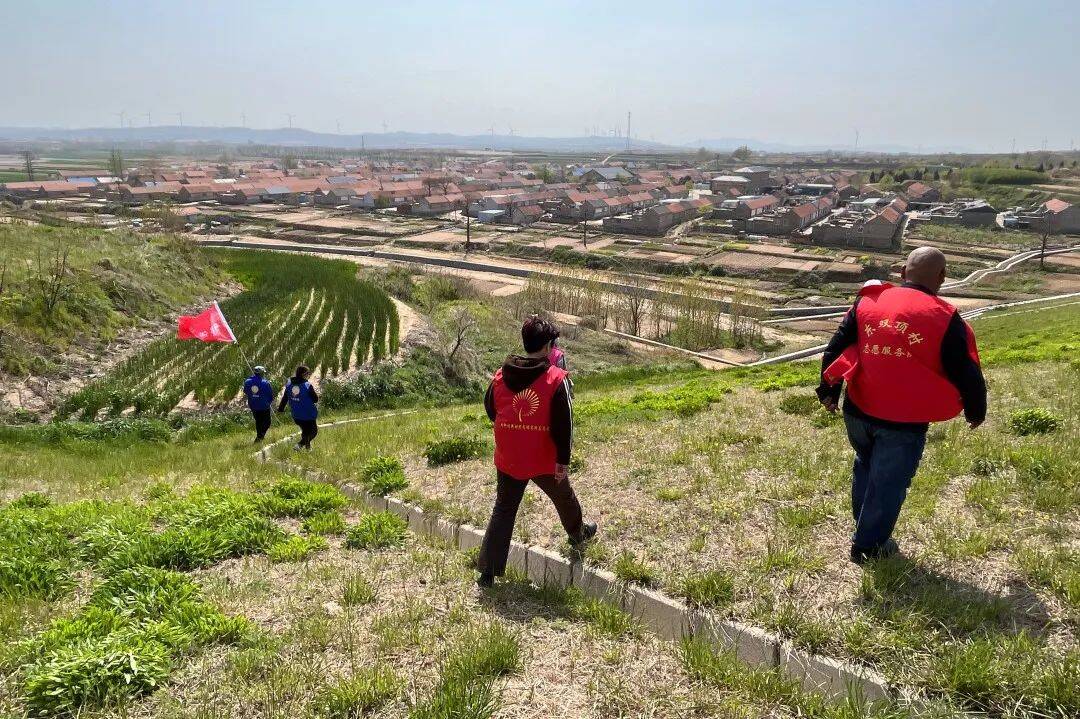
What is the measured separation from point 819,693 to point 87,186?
133 metres

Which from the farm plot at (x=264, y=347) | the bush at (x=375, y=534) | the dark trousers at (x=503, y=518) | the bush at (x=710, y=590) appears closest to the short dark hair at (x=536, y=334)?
the dark trousers at (x=503, y=518)

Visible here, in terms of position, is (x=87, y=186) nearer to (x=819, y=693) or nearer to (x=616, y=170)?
(x=616, y=170)

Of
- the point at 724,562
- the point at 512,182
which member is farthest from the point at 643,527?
the point at 512,182

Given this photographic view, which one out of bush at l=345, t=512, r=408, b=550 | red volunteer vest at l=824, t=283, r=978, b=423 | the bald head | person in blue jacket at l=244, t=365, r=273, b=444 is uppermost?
the bald head

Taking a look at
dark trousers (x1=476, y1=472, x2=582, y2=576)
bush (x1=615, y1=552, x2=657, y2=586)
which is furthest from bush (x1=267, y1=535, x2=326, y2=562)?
bush (x1=615, y1=552, x2=657, y2=586)

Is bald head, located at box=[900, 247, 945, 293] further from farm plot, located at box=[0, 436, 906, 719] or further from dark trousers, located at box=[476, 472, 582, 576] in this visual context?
dark trousers, located at box=[476, 472, 582, 576]

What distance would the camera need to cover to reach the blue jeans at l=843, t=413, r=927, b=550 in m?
3.87

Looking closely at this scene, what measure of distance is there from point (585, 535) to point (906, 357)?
2652mm

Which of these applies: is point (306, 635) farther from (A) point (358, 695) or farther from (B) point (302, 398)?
(B) point (302, 398)

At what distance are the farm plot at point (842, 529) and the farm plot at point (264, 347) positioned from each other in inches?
390

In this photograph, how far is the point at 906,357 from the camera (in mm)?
3705

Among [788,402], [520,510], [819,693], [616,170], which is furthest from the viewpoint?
[616,170]

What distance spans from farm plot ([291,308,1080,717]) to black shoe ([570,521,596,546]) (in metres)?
0.09

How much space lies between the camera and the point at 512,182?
138750 mm
